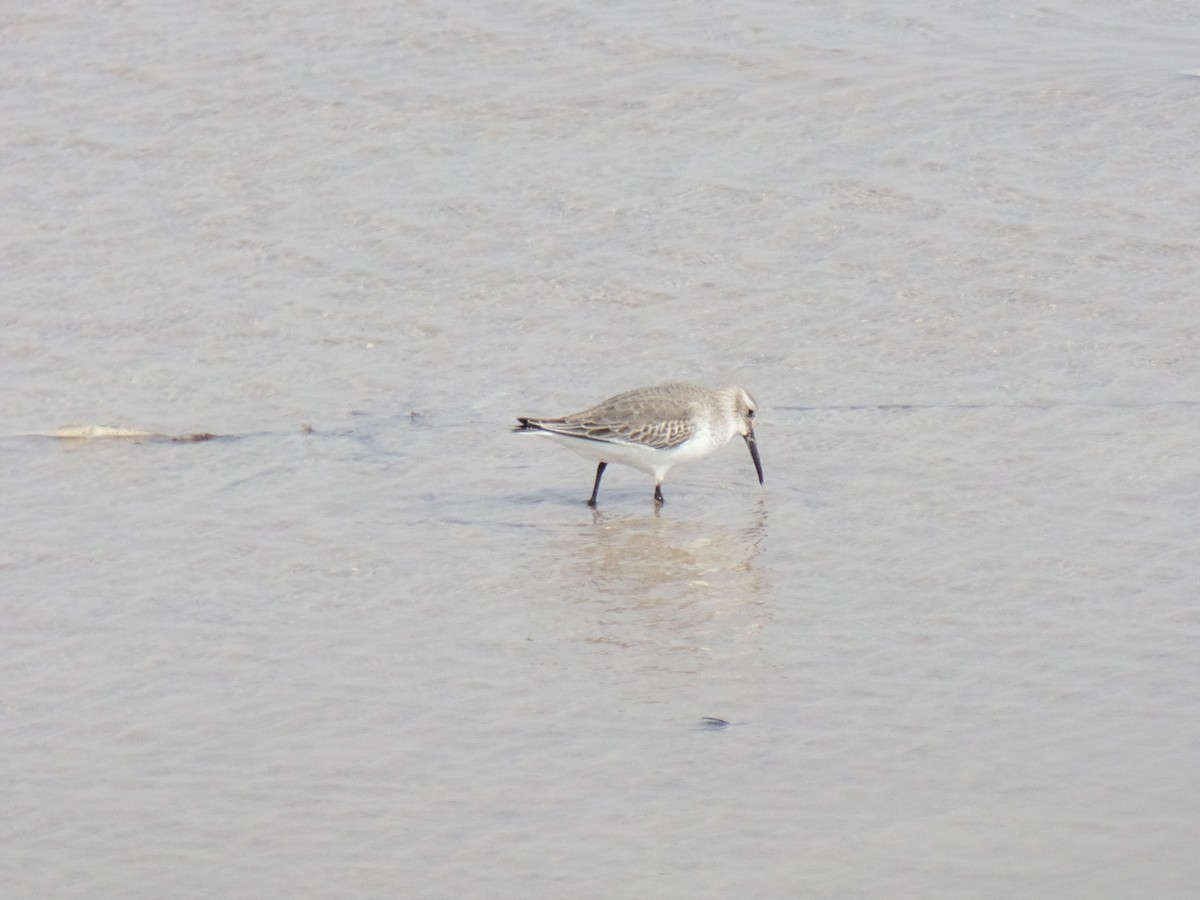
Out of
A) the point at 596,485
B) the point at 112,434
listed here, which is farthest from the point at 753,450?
the point at 112,434

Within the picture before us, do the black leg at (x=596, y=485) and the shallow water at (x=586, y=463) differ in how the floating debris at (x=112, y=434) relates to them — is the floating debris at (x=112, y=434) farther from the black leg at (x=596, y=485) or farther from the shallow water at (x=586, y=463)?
the black leg at (x=596, y=485)

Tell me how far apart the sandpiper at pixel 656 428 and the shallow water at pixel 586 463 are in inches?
9.3

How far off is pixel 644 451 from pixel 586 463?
947mm

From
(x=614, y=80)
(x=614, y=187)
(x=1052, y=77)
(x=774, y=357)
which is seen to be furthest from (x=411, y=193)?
(x=1052, y=77)

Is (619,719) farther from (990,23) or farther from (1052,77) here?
(990,23)

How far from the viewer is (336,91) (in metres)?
13.9

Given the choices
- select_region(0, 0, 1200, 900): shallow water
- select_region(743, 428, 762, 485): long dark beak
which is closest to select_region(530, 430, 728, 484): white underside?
select_region(743, 428, 762, 485): long dark beak

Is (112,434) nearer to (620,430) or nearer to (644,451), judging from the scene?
(620,430)

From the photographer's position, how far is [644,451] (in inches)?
341

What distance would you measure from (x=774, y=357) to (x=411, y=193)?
3246mm

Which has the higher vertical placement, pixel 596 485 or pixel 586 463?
pixel 596 485

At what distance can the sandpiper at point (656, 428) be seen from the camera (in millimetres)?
8625

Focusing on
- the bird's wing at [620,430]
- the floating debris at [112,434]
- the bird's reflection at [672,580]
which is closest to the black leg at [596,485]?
the bird's reflection at [672,580]

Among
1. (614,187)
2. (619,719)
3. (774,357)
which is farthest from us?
(614,187)
